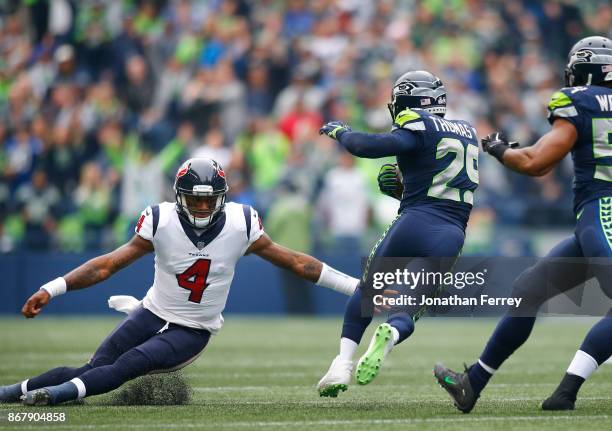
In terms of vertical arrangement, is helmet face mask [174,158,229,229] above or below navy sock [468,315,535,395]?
above

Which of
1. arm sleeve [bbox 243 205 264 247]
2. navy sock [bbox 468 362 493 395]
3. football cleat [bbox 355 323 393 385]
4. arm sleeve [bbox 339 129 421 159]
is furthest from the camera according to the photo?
arm sleeve [bbox 243 205 264 247]

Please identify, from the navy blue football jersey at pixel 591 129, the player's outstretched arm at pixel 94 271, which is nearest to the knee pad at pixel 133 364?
the player's outstretched arm at pixel 94 271

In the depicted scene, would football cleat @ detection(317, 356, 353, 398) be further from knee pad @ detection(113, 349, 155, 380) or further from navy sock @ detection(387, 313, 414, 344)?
knee pad @ detection(113, 349, 155, 380)

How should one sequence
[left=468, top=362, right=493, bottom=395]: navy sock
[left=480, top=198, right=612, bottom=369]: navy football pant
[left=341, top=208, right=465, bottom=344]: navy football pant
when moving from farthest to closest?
[left=341, top=208, right=465, bottom=344]: navy football pant
[left=468, top=362, right=493, bottom=395]: navy sock
[left=480, top=198, right=612, bottom=369]: navy football pant

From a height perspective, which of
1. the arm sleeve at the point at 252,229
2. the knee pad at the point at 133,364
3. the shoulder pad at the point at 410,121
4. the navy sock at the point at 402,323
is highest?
the shoulder pad at the point at 410,121

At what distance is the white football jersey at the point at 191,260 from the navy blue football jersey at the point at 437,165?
3.37 feet

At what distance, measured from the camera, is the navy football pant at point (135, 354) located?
22.1ft

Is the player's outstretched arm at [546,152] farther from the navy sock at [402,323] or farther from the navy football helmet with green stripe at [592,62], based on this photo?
the navy sock at [402,323]

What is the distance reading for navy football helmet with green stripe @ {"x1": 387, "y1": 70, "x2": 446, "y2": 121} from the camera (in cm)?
727

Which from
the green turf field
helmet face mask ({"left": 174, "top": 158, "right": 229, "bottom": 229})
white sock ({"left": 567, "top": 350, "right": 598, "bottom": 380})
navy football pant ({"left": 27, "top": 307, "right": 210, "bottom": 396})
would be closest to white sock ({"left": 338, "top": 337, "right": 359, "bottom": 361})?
the green turf field

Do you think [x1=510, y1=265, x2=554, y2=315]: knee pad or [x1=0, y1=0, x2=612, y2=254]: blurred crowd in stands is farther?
[x1=0, y1=0, x2=612, y2=254]: blurred crowd in stands

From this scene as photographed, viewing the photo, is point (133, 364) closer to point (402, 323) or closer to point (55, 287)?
point (55, 287)

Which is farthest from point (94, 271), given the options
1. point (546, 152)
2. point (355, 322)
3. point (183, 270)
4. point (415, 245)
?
point (546, 152)

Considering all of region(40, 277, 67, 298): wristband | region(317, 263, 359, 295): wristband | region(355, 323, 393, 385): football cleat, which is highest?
region(40, 277, 67, 298): wristband
